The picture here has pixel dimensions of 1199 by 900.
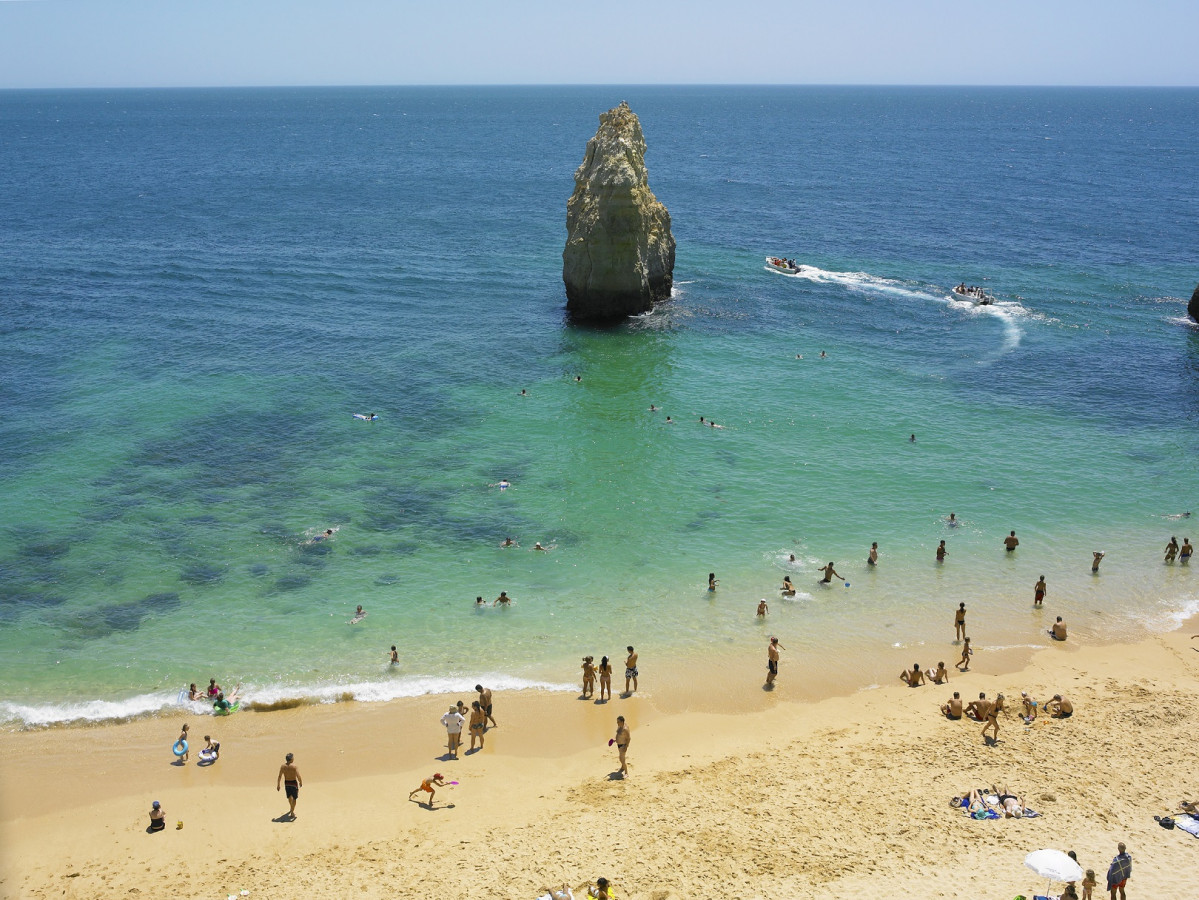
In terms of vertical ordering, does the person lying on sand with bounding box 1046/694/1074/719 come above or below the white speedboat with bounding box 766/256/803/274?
below

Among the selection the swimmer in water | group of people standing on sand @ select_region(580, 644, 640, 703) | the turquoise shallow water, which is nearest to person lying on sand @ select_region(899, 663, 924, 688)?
the turquoise shallow water

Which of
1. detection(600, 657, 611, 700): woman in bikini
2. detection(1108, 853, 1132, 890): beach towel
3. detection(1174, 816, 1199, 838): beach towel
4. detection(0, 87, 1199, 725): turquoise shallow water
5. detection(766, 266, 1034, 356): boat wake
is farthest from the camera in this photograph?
detection(766, 266, 1034, 356): boat wake

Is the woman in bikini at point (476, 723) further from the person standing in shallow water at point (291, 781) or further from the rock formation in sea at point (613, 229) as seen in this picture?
the rock formation in sea at point (613, 229)

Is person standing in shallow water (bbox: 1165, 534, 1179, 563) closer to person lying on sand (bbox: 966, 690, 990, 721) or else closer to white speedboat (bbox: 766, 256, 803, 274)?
person lying on sand (bbox: 966, 690, 990, 721)

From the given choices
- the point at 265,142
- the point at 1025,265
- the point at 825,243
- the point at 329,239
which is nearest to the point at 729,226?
the point at 825,243

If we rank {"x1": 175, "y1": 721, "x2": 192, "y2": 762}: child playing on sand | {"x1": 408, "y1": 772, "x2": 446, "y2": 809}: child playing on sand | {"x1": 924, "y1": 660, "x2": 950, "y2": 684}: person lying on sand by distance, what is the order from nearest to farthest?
{"x1": 408, "y1": 772, "x2": 446, "y2": 809}: child playing on sand < {"x1": 175, "y1": 721, "x2": 192, "y2": 762}: child playing on sand < {"x1": 924, "y1": 660, "x2": 950, "y2": 684}: person lying on sand

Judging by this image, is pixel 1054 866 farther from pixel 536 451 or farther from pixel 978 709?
pixel 536 451
